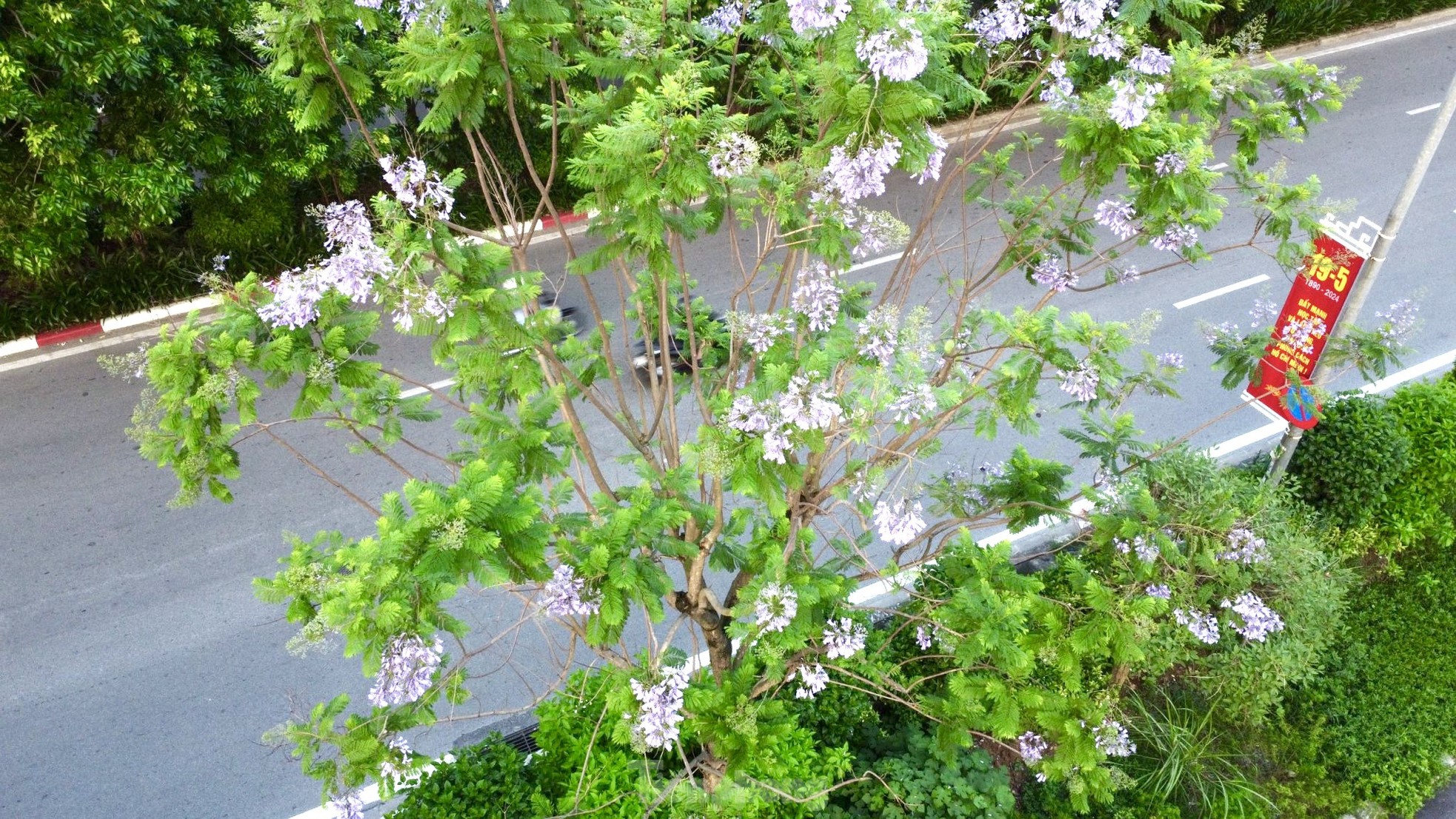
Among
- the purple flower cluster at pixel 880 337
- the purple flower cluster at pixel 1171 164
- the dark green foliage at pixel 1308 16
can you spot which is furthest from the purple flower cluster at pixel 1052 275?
the dark green foliage at pixel 1308 16

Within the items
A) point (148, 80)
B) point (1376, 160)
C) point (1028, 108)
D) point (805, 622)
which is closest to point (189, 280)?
point (148, 80)

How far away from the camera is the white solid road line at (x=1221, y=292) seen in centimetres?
1081

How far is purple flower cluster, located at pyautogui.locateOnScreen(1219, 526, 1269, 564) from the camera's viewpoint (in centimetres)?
468

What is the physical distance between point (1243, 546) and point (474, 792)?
4.14m

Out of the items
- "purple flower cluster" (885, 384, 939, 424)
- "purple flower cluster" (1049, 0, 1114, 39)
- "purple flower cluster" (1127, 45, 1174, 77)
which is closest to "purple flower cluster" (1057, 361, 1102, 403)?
"purple flower cluster" (885, 384, 939, 424)

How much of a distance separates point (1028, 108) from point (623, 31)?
11.3 m

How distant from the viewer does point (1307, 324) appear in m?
6.18

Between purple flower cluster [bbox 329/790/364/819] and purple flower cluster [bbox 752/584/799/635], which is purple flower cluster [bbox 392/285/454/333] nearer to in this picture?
purple flower cluster [bbox 752/584/799/635]

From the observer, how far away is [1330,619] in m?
6.37

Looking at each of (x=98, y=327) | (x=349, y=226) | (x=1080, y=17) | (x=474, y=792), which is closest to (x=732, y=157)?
(x=349, y=226)

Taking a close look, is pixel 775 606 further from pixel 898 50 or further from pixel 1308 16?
pixel 1308 16

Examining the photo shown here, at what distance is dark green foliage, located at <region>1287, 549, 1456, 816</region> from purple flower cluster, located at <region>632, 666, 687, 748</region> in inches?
179

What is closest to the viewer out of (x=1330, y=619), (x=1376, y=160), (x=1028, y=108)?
(x=1330, y=619)

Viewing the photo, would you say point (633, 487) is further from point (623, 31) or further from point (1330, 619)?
point (1330, 619)
